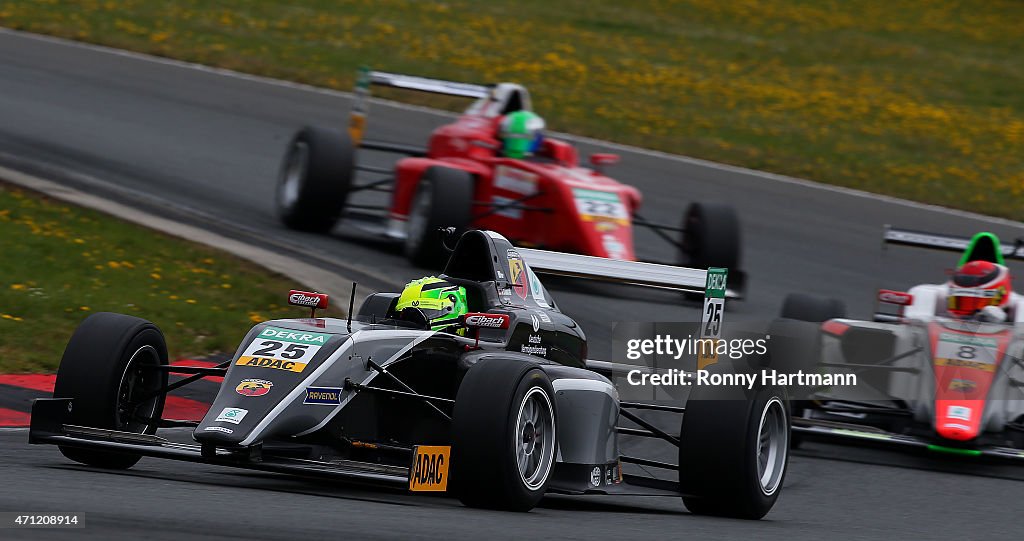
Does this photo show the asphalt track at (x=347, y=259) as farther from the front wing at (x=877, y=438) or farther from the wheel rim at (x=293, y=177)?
the wheel rim at (x=293, y=177)

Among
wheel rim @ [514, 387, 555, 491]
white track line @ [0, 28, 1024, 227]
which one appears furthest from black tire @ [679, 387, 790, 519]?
white track line @ [0, 28, 1024, 227]

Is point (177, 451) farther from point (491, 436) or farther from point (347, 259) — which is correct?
point (347, 259)

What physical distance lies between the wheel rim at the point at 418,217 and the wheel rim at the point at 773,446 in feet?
23.0

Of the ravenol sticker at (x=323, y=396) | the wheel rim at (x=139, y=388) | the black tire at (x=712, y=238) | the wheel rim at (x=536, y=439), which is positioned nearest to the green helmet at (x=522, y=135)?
Answer: the black tire at (x=712, y=238)

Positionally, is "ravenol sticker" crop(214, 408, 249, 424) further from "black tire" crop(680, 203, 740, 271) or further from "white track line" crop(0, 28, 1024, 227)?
"white track line" crop(0, 28, 1024, 227)

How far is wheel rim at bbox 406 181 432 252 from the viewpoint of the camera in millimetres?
15453

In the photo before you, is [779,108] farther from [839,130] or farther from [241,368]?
[241,368]

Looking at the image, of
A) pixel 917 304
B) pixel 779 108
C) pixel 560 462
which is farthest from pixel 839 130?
pixel 560 462

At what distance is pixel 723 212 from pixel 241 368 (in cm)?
879

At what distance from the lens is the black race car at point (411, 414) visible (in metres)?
7.26

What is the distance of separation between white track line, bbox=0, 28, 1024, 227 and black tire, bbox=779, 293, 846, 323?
28.0 feet

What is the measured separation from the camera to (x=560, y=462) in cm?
830

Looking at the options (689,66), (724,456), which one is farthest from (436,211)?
(689,66)

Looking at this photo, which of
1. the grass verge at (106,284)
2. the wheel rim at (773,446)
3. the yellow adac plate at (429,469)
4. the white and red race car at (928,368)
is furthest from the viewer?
the grass verge at (106,284)
